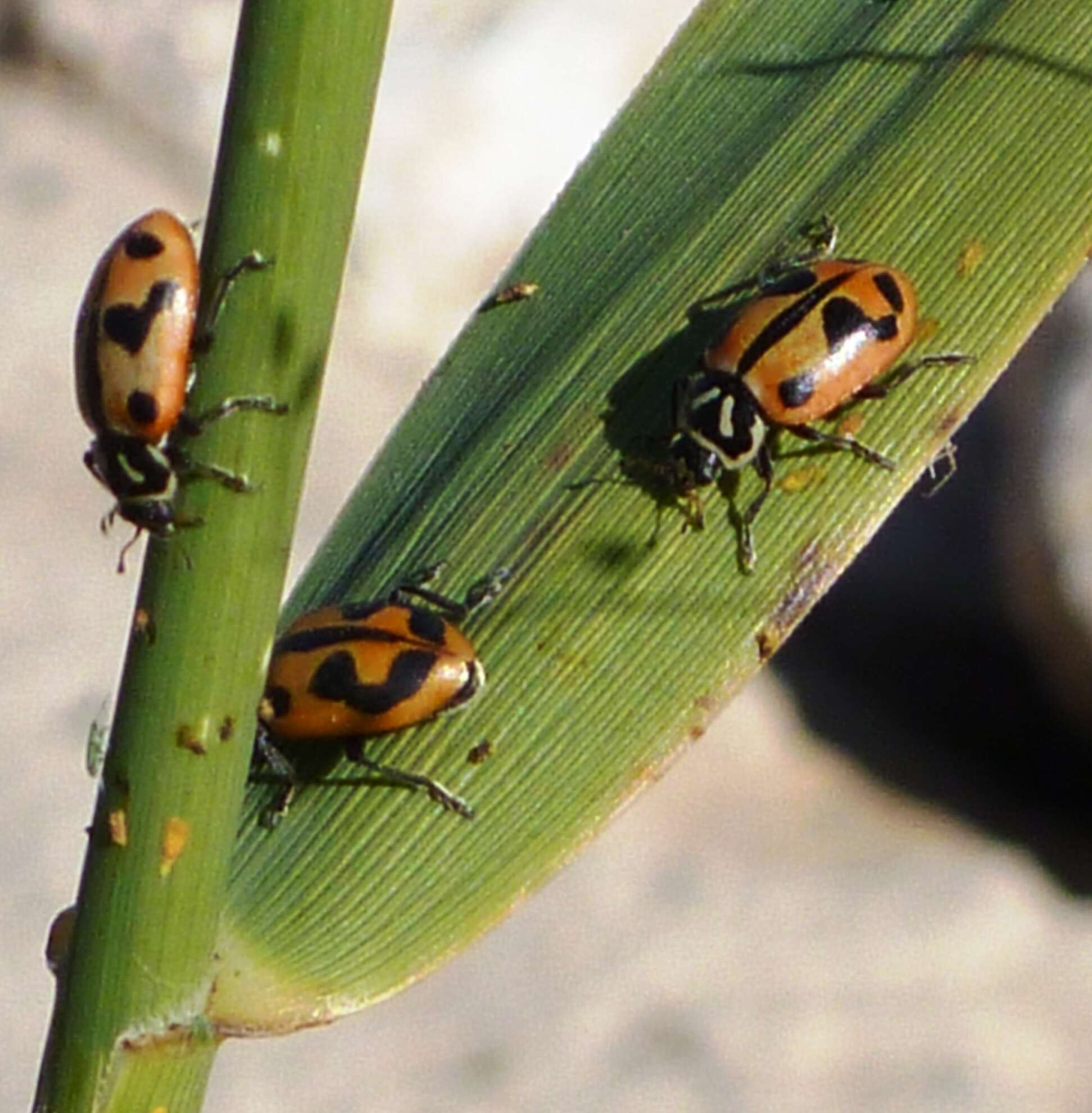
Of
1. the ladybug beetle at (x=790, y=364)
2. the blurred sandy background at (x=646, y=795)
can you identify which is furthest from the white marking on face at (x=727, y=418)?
the blurred sandy background at (x=646, y=795)

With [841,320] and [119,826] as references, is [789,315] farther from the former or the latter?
[119,826]

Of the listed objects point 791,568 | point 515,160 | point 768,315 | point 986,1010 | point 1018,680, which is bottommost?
point 791,568

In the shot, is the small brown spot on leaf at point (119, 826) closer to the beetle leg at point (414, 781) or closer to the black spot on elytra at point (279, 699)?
the beetle leg at point (414, 781)

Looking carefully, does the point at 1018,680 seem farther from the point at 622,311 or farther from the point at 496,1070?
the point at 622,311

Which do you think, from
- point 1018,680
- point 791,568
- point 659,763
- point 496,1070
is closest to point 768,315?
point 791,568

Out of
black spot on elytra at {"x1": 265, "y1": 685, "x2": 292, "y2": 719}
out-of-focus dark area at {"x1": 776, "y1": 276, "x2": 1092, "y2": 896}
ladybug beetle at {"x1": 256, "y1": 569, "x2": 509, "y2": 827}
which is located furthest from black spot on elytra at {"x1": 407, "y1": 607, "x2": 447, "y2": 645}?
out-of-focus dark area at {"x1": 776, "y1": 276, "x2": 1092, "y2": 896}

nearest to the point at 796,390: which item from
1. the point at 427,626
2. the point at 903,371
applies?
the point at 903,371

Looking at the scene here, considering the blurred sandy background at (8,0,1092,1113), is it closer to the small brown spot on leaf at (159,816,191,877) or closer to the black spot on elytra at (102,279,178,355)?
the black spot on elytra at (102,279,178,355)
